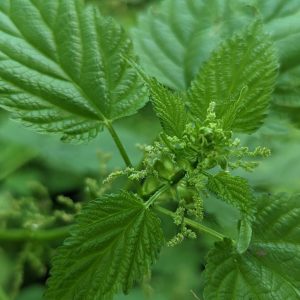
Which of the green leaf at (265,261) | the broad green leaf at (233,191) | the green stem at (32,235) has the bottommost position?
the green stem at (32,235)

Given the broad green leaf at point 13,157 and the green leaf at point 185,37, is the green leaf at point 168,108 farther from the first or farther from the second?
the broad green leaf at point 13,157

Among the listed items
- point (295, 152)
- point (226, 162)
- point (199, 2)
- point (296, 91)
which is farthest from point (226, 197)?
point (295, 152)

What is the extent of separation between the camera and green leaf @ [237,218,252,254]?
105cm

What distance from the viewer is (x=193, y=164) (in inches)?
43.1

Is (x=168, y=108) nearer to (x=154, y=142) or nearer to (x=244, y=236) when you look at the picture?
(x=154, y=142)

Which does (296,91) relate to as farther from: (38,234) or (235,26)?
(38,234)

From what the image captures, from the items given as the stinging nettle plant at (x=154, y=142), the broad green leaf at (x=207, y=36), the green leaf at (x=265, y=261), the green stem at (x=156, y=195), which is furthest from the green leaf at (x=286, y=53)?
the green stem at (x=156, y=195)

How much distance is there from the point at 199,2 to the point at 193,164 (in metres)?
0.56

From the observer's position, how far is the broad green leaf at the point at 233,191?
3.52ft

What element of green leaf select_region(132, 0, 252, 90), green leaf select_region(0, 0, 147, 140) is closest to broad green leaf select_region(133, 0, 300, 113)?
green leaf select_region(132, 0, 252, 90)

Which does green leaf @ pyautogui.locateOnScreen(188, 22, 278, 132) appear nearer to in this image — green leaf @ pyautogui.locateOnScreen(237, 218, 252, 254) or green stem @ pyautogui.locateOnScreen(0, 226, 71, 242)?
green leaf @ pyautogui.locateOnScreen(237, 218, 252, 254)

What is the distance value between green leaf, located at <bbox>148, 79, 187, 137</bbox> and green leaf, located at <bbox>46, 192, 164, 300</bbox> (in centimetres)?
14

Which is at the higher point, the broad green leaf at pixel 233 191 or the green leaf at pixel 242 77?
the green leaf at pixel 242 77

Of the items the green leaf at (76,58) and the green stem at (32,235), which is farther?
the green stem at (32,235)
